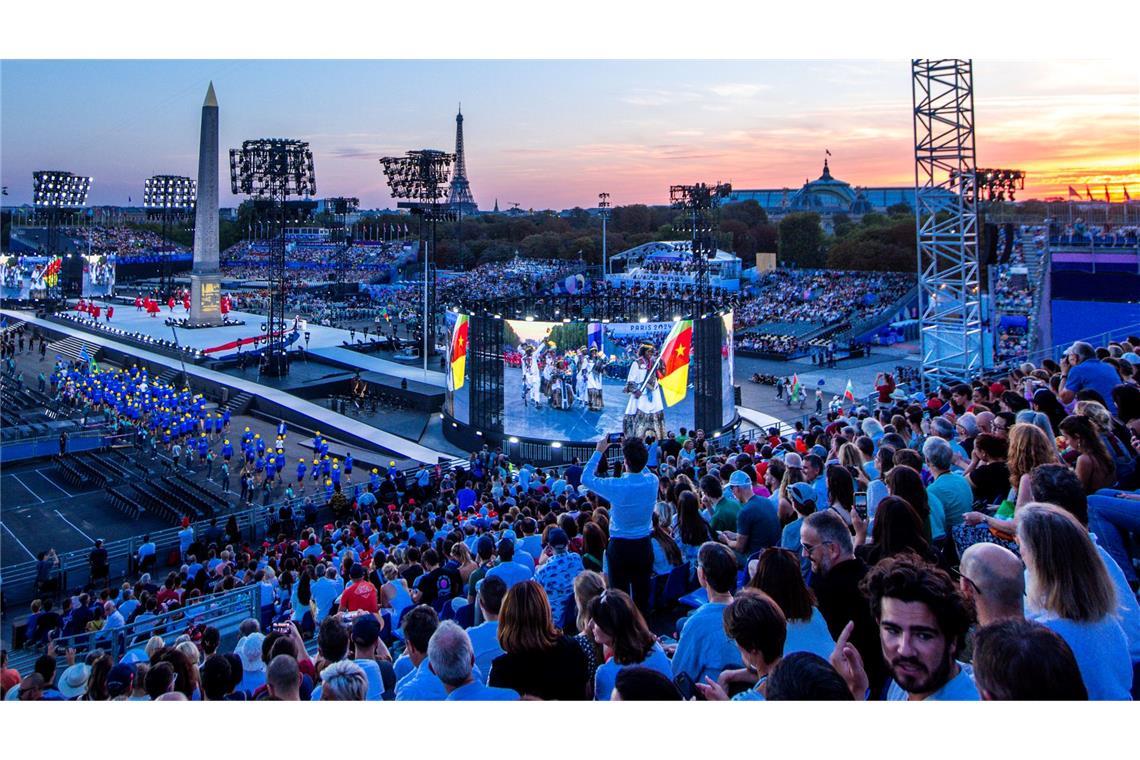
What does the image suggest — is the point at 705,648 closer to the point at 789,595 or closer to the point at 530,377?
the point at 789,595

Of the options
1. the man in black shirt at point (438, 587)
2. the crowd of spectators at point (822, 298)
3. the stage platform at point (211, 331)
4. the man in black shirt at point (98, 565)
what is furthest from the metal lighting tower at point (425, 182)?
the man in black shirt at point (438, 587)

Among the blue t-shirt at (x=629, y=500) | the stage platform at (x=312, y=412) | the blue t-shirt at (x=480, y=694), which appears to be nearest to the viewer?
the blue t-shirt at (x=480, y=694)

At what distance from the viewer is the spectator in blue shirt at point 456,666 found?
11.4 feet

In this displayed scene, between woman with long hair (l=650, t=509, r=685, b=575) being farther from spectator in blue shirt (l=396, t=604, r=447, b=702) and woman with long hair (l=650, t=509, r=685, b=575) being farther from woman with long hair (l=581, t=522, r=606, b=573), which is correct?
spectator in blue shirt (l=396, t=604, r=447, b=702)

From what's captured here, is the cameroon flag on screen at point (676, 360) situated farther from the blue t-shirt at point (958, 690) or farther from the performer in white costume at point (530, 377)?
the blue t-shirt at point (958, 690)

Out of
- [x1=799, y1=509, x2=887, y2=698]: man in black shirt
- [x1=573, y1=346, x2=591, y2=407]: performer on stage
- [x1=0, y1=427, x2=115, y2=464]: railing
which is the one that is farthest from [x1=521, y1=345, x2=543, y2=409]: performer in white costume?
→ [x1=799, y1=509, x2=887, y2=698]: man in black shirt

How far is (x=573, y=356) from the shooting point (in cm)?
2192

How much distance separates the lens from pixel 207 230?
143 ft

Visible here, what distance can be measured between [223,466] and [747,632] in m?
20.6

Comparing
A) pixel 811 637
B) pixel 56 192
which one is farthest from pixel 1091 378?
pixel 56 192

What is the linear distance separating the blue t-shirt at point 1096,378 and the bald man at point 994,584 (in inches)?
195

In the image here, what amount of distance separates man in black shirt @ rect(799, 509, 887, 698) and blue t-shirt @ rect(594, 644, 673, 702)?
2.50ft
